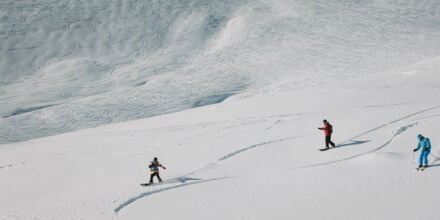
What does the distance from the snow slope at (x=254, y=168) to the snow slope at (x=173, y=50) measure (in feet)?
47.2

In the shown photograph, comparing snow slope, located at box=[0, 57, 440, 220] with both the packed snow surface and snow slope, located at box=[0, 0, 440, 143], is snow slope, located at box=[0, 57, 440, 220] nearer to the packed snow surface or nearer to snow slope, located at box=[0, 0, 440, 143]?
the packed snow surface

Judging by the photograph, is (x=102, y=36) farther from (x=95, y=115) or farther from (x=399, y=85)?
(x=399, y=85)

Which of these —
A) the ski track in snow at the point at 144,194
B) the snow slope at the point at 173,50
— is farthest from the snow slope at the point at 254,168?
the snow slope at the point at 173,50

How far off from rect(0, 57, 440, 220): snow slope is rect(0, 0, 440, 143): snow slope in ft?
47.2

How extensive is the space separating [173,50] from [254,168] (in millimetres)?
40404

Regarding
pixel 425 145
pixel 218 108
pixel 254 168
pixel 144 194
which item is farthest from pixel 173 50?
pixel 425 145

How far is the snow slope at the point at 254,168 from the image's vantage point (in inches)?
450

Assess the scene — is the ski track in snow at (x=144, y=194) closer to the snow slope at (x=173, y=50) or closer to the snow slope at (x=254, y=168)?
the snow slope at (x=254, y=168)

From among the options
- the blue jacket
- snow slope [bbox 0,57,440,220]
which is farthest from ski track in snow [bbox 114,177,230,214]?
the blue jacket

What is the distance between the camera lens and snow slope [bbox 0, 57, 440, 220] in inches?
450

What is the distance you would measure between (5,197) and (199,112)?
1609 cm

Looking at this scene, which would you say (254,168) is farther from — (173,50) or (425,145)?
(173,50)

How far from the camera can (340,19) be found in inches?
2286

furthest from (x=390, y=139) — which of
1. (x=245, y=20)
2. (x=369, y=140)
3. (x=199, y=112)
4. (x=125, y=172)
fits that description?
(x=245, y=20)
